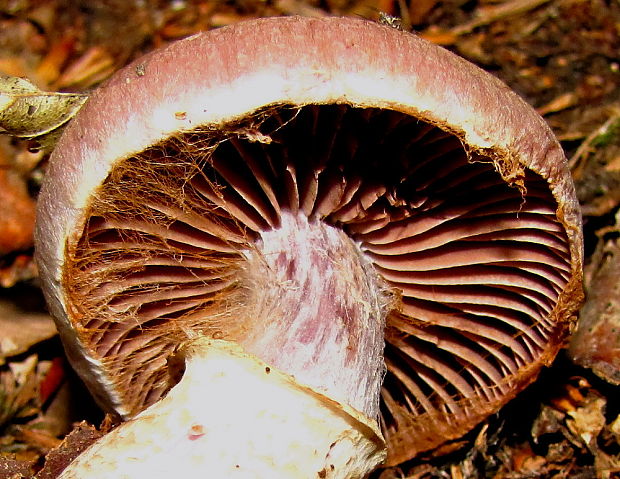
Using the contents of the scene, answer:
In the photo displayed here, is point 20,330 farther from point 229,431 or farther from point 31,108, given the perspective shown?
point 229,431

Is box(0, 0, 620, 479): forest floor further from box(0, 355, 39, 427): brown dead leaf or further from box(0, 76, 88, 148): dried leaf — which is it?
box(0, 76, 88, 148): dried leaf

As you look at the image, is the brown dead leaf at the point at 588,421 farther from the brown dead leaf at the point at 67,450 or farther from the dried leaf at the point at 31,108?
the dried leaf at the point at 31,108

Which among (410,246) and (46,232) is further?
(410,246)

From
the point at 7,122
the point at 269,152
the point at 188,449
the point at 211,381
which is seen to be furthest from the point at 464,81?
the point at 7,122

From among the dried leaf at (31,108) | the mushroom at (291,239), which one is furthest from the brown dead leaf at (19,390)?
the dried leaf at (31,108)

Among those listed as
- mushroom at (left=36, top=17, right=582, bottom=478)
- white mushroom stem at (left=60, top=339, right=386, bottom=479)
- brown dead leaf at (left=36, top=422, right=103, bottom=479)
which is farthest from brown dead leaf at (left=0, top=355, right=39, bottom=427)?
white mushroom stem at (left=60, top=339, right=386, bottom=479)

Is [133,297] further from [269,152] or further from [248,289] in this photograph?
[269,152]

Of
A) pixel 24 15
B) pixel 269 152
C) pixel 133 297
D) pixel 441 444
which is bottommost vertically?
pixel 441 444
